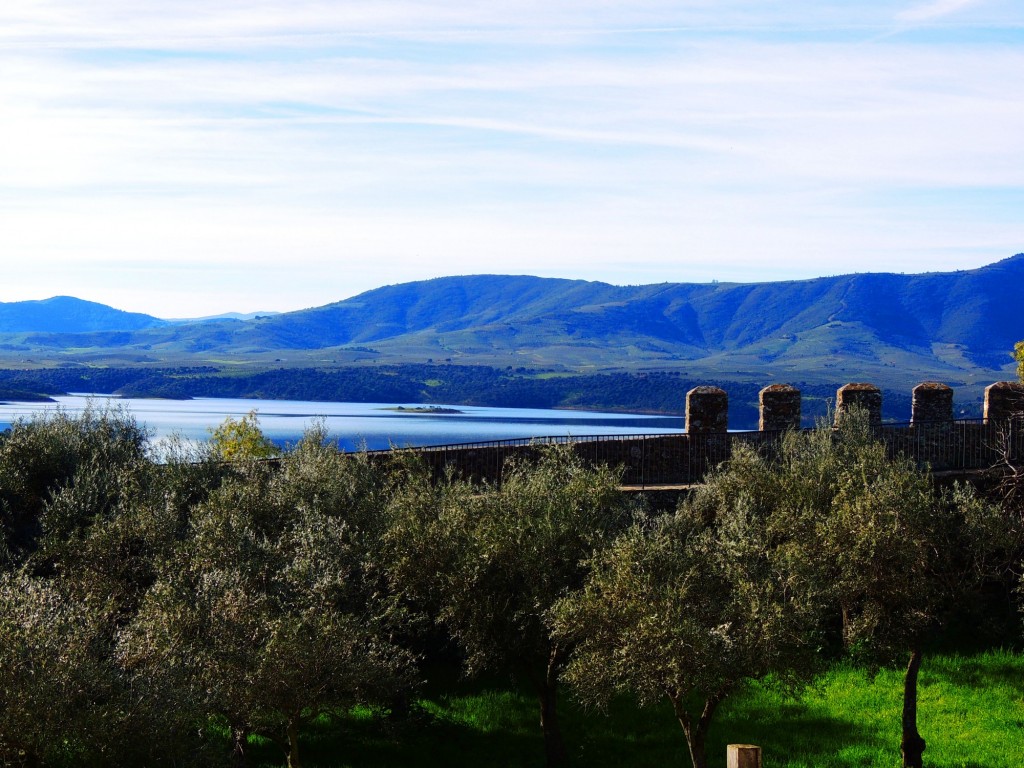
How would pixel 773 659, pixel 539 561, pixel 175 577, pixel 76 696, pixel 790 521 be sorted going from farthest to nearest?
pixel 790 521 < pixel 539 561 < pixel 175 577 < pixel 773 659 < pixel 76 696

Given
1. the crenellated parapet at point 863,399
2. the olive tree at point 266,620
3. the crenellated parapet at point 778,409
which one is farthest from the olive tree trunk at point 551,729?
the crenellated parapet at point 863,399

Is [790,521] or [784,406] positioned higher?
[784,406]

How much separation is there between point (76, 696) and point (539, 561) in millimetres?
7784

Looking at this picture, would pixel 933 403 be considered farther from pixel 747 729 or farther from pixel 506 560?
pixel 506 560

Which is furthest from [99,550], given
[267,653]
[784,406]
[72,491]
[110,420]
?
[784,406]

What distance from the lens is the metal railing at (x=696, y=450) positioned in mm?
27953

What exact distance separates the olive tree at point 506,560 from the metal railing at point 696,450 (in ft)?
22.8

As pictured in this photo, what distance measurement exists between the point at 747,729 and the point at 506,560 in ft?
22.0

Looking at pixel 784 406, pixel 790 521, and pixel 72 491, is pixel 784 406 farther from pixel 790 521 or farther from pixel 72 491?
pixel 72 491

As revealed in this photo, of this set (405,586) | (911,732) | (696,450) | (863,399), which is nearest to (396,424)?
(696,450)


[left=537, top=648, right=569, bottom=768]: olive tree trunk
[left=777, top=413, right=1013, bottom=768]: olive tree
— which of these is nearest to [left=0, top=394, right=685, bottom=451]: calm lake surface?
[left=537, top=648, right=569, bottom=768]: olive tree trunk

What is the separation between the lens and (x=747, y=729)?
72.7 ft

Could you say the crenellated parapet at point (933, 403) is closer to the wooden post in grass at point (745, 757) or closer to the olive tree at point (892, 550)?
the olive tree at point (892, 550)

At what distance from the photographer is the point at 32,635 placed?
1368cm
